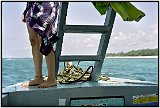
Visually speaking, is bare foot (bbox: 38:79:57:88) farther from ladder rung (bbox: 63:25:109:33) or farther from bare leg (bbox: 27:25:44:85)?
ladder rung (bbox: 63:25:109:33)

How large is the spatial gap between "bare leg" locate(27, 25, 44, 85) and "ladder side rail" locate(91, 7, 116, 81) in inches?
21.6

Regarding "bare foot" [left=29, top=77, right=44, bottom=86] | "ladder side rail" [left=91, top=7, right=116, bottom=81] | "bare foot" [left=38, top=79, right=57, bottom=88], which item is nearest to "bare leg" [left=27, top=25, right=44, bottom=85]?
"bare foot" [left=29, top=77, right=44, bottom=86]

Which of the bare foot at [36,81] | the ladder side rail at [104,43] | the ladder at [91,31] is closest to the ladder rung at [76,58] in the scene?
the ladder at [91,31]

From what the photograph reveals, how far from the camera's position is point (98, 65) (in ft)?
8.89

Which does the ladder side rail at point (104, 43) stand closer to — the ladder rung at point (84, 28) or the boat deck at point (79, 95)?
the ladder rung at point (84, 28)

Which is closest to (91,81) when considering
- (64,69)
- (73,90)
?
(64,69)

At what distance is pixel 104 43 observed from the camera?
104 inches

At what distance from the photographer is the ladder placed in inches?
96.2

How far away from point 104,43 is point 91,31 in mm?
195

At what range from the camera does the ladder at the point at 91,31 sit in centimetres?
244

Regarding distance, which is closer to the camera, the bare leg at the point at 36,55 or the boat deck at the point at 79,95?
the boat deck at the point at 79,95

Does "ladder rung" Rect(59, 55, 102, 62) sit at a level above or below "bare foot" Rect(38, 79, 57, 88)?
above

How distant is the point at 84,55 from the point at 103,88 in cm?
45

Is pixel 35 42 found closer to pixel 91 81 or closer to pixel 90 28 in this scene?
pixel 90 28
